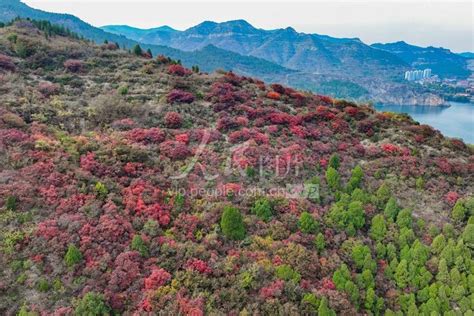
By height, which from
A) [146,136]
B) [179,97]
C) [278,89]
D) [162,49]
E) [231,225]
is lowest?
[231,225]

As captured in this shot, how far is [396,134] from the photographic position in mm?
27156

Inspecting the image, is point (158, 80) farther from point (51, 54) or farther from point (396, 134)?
point (396, 134)

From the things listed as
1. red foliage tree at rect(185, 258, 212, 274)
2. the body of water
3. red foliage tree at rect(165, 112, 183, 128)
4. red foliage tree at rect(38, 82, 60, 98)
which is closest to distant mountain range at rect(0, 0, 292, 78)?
the body of water

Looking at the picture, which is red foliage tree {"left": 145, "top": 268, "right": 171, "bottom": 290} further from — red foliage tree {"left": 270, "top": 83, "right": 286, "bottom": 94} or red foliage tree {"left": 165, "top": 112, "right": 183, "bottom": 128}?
red foliage tree {"left": 270, "top": 83, "right": 286, "bottom": 94}

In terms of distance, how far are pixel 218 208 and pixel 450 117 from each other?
9877 cm

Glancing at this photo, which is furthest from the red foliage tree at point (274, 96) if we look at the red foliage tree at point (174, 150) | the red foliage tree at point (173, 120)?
the red foliage tree at point (174, 150)

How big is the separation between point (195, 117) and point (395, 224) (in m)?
14.2

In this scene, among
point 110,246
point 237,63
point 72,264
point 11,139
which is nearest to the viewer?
point 72,264

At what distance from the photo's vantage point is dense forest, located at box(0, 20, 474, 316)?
44.2ft

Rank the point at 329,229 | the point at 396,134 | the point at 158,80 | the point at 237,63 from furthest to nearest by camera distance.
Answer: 1. the point at 237,63
2. the point at 158,80
3. the point at 396,134
4. the point at 329,229

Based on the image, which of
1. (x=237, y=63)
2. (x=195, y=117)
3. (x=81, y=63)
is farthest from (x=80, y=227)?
(x=237, y=63)

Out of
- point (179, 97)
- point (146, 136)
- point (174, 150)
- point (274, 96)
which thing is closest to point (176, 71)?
point (179, 97)

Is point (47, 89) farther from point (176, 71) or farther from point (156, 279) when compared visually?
point (156, 279)

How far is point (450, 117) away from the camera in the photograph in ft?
320
